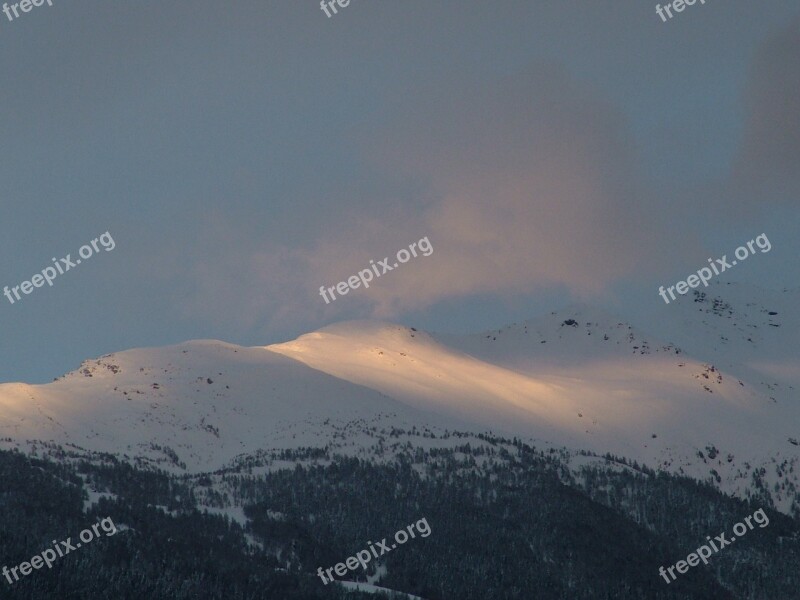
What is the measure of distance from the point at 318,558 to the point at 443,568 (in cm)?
1705

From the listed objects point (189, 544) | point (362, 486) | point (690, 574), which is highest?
point (189, 544)

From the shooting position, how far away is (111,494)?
17262 cm

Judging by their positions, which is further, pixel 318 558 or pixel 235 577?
pixel 318 558

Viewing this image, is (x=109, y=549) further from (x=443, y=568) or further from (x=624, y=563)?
(x=624, y=563)

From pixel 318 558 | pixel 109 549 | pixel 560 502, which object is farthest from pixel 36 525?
pixel 560 502

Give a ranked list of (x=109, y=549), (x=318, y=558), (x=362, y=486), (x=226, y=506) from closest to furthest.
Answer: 1. (x=109, y=549)
2. (x=318, y=558)
3. (x=226, y=506)
4. (x=362, y=486)

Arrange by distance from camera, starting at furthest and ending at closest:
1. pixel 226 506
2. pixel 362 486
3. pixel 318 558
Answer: pixel 362 486 < pixel 226 506 < pixel 318 558

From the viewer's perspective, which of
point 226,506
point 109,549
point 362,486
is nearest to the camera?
point 109,549

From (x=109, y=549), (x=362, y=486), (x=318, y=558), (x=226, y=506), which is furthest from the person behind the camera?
(x=362, y=486)

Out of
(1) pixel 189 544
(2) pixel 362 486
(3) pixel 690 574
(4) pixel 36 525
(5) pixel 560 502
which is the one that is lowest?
(3) pixel 690 574

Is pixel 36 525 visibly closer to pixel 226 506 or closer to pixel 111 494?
pixel 111 494

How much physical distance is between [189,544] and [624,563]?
224 ft

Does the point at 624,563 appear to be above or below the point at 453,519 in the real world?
below

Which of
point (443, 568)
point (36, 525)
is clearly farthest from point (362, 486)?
point (36, 525)
